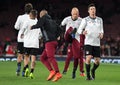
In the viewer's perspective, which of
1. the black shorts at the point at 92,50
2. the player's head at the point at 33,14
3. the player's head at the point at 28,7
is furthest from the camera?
the player's head at the point at 28,7

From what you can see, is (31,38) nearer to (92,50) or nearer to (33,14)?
(33,14)

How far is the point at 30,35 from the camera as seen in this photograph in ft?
47.1

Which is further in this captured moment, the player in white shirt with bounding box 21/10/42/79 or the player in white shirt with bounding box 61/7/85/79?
the player in white shirt with bounding box 61/7/85/79

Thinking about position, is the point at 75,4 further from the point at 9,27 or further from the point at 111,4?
the point at 9,27

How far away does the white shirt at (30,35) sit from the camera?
1425cm

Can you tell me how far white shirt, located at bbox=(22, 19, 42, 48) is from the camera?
46.8 feet

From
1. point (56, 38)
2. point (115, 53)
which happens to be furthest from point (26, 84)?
point (115, 53)

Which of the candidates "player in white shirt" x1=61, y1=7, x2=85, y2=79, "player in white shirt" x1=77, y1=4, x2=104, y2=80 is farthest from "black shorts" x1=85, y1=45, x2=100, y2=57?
"player in white shirt" x1=61, y1=7, x2=85, y2=79

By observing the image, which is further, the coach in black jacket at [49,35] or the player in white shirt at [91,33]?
the player in white shirt at [91,33]

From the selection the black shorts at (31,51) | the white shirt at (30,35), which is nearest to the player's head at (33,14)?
the white shirt at (30,35)

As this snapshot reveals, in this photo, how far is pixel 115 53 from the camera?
29.2m

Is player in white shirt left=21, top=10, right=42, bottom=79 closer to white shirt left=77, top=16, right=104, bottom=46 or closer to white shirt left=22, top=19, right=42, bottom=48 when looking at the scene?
white shirt left=22, top=19, right=42, bottom=48

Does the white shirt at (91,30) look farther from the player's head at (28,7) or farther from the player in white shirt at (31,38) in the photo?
the player's head at (28,7)

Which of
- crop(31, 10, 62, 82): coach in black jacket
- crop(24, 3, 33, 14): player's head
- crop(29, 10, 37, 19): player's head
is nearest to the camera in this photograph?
crop(31, 10, 62, 82): coach in black jacket
